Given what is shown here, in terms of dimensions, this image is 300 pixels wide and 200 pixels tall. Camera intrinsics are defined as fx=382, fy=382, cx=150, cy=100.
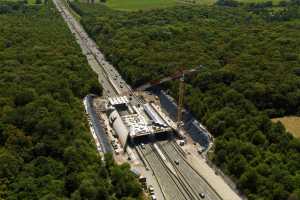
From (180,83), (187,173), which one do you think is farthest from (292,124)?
(187,173)

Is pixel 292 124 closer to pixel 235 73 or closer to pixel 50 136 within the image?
pixel 235 73

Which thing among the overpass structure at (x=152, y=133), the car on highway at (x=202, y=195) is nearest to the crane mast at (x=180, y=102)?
the overpass structure at (x=152, y=133)

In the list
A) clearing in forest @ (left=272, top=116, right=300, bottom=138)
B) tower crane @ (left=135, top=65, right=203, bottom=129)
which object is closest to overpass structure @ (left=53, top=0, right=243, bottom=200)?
tower crane @ (left=135, top=65, right=203, bottom=129)

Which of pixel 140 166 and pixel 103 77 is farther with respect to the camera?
pixel 103 77

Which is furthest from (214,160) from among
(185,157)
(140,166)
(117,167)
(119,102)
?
(119,102)

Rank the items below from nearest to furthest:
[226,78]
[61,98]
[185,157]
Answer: [185,157] < [61,98] < [226,78]

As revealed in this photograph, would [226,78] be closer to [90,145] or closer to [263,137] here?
[263,137]

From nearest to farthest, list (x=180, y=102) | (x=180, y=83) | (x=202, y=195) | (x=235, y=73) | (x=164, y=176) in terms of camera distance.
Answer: (x=202, y=195) < (x=164, y=176) < (x=180, y=102) < (x=180, y=83) < (x=235, y=73)
